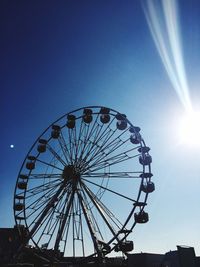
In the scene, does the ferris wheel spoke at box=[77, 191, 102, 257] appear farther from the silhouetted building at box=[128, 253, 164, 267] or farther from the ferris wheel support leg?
the silhouetted building at box=[128, 253, 164, 267]

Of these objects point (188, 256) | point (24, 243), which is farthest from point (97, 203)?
point (188, 256)

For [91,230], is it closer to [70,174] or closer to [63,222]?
[63,222]

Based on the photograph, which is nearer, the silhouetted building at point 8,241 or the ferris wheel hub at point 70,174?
the ferris wheel hub at point 70,174

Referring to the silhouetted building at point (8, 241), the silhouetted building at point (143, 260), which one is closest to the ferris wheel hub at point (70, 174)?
the silhouetted building at point (143, 260)

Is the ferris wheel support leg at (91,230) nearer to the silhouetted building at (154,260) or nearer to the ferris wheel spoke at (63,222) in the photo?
the ferris wheel spoke at (63,222)

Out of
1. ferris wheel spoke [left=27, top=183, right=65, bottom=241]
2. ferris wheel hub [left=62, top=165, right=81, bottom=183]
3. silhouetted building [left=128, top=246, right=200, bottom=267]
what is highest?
ferris wheel hub [left=62, top=165, right=81, bottom=183]

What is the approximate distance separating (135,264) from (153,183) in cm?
2068

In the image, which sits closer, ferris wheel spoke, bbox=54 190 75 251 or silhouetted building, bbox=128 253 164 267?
ferris wheel spoke, bbox=54 190 75 251

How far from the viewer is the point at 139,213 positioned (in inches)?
677

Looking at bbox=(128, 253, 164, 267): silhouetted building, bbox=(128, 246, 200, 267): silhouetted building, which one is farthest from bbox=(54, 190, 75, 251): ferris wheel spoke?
bbox=(128, 253, 164, 267): silhouetted building

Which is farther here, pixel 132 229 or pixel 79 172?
pixel 79 172

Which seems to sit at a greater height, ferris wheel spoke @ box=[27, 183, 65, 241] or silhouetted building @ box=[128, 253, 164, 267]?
ferris wheel spoke @ box=[27, 183, 65, 241]

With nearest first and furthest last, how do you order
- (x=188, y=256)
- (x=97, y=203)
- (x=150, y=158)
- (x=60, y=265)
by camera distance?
(x=188, y=256), (x=60, y=265), (x=97, y=203), (x=150, y=158)

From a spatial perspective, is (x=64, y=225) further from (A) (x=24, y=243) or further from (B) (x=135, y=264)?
(B) (x=135, y=264)
